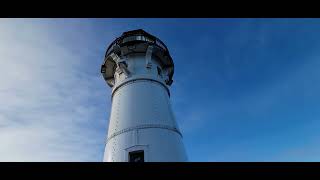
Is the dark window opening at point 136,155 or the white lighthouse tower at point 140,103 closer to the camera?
the dark window opening at point 136,155

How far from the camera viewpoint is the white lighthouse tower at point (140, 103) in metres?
12.3

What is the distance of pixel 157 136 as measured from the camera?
12.6m

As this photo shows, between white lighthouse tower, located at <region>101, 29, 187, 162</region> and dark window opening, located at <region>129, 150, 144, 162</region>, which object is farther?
white lighthouse tower, located at <region>101, 29, 187, 162</region>

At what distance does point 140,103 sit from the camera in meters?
14.0

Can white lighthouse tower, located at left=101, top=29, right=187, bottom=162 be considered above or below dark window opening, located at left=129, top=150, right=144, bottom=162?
above

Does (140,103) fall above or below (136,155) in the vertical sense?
above

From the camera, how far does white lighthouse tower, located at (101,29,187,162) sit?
12.3m

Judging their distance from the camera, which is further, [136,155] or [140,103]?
[140,103]

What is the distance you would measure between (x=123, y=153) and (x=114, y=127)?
1.82 meters

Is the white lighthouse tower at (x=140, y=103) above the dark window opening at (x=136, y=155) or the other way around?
above
